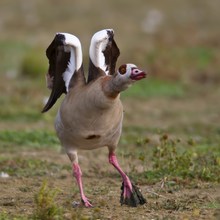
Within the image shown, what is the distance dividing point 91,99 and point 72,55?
0.80m

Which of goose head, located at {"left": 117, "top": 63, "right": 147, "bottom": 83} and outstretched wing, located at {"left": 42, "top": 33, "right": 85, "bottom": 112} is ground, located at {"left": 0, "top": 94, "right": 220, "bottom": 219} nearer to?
outstretched wing, located at {"left": 42, "top": 33, "right": 85, "bottom": 112}

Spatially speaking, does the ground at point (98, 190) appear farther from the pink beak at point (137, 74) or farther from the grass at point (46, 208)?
the pink beak at point (137, 74)

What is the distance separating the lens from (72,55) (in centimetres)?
696

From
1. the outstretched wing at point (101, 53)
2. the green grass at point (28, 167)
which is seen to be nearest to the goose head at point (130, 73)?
the outstretched wing at point (101, 53)

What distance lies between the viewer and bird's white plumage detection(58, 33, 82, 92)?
6800mm

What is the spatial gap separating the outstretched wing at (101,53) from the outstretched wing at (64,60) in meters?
0.13

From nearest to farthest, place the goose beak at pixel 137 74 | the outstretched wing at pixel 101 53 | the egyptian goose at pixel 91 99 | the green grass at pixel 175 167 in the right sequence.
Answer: the goose beak at pixel 137 74, the egyptian goose at pixel 91 99, the outstretched wing at pixel 101 53, the green grass at pixel 175 167

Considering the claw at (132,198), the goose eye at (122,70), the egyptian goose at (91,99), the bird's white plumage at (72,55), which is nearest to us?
the goose eye at (122,70)

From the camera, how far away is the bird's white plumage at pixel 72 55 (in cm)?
680

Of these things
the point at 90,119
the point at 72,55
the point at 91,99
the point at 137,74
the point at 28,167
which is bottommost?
the point at 28,167

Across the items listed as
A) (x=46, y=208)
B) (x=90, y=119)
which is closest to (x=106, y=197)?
(x=90, y=119)

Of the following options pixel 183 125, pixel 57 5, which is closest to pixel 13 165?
pixel 183 125

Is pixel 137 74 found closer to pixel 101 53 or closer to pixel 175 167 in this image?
pixel 101 53

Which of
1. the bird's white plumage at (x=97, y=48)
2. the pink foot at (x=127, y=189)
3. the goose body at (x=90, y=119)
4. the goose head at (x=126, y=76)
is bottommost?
the pink foot at (x=127, y=189)
